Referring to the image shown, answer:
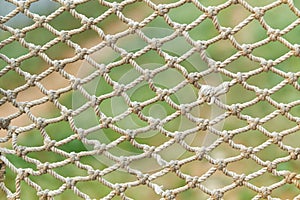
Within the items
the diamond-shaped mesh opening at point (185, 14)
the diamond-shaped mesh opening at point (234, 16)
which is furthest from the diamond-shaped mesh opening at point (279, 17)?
the diamond-shaped mesh opening at point (185, 14)

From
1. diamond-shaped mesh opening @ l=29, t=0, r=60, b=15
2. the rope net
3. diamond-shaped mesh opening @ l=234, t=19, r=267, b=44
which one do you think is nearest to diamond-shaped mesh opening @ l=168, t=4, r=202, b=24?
the rope net

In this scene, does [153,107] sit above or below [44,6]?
below

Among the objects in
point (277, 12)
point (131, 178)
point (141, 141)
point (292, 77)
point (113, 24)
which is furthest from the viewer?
point (113, 24)

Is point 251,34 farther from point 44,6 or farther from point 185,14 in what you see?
point 44,6

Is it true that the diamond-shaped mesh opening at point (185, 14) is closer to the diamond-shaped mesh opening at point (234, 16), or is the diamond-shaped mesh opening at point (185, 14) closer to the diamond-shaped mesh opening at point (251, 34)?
the diamond-shaped mesh opening at point (234, 16)

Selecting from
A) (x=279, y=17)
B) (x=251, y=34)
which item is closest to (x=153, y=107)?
(x=251, y=34)

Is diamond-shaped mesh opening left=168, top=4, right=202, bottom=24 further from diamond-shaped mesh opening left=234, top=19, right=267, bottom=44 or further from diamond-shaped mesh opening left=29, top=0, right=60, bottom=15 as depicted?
diamond-shaped mesh opening left=29, top=0, right=60, bottom=15

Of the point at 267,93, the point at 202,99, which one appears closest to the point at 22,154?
the point at 202,99

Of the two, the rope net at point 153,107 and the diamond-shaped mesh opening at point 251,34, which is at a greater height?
the diamond-shaped mesh opening at point 251,34

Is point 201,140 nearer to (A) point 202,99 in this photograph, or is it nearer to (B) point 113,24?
(B) point 113,24
